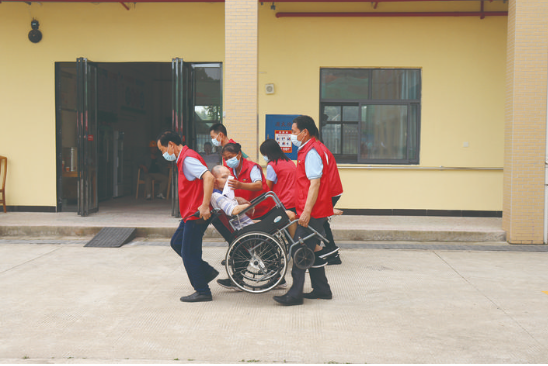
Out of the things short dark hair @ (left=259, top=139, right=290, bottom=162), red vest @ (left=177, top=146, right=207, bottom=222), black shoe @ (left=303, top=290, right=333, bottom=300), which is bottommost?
black shoe @ (left=303, top=290, right=333, bottom=300)

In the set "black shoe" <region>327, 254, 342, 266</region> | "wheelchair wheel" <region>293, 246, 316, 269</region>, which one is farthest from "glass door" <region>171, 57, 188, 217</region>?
"wheelchair wheel" <region>293, 246, 316, 269</region>

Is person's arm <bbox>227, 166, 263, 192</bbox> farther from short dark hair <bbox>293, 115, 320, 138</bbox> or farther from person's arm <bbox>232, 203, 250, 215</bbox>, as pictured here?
short dark hair <bbox>293, 115, 320, 138</bbox>

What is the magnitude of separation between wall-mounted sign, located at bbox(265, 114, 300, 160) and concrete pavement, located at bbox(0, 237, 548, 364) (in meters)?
3.95

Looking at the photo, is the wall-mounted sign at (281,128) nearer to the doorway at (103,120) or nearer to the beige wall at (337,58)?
the beige wall at (337,58)

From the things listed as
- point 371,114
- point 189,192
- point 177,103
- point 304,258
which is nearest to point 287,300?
point 304,258

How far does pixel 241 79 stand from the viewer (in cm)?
915

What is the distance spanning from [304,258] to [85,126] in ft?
23.1

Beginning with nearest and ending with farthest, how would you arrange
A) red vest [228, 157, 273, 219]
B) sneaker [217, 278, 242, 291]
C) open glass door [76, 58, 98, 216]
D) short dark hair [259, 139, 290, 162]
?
sneaker [217, 278, 242, 291] → red vest [228, 157, 273, 219] → short dark hair [259, 139, 290, 162] → open glass door [76, 58, 98, 216]

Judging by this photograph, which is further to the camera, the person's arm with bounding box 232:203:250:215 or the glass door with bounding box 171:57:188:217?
the glass door with bounding box 171:57:188:217

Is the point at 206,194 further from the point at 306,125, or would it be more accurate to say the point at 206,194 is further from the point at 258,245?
the point at 306,125

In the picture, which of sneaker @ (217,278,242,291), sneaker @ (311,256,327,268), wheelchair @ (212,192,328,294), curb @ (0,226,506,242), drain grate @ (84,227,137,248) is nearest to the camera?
wheelchair @ (212,192,328,294)

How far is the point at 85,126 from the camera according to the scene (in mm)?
10883

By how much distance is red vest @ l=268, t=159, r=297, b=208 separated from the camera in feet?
22.0

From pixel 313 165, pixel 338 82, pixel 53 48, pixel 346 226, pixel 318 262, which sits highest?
pixel 53 48
